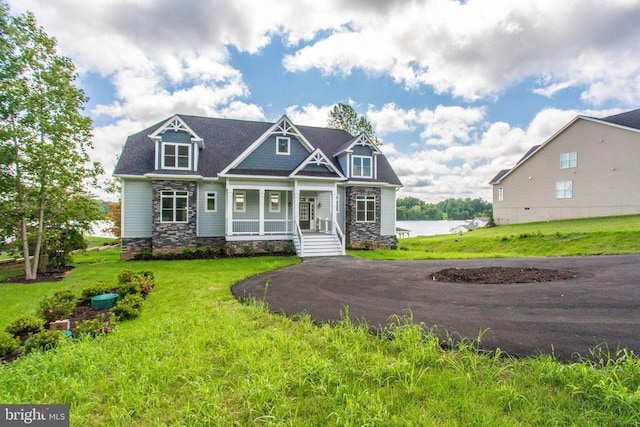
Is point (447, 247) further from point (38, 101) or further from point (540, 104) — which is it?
point (38, 101)

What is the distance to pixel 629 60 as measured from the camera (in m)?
17.2

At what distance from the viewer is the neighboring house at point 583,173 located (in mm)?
20750

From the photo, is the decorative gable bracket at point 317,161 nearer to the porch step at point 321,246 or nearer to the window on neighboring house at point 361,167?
the window on neighboring house at point 361,167

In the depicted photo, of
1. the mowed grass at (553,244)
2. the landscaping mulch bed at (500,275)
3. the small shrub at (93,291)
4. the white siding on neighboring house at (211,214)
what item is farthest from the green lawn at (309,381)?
the white siding on neighboring house at (211,214)

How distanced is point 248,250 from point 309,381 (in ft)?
42.1

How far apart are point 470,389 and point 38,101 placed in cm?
1615

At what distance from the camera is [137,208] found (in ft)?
51.3

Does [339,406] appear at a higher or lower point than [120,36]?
lower

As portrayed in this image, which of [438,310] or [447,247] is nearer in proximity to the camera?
[438,310]

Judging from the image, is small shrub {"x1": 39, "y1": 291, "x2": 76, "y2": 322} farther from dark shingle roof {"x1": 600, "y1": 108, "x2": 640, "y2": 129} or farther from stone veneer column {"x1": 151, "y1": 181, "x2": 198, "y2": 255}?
dark shingle roof {"x1": 600, "y1": 108, "x2": 640, "y2": 129}

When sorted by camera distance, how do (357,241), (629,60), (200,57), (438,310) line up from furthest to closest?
(357,241) → (629,60) → (200,57) → (438,310)

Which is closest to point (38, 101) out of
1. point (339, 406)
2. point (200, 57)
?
point (200, 57)

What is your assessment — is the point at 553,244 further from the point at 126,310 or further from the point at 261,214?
the point at 126,310

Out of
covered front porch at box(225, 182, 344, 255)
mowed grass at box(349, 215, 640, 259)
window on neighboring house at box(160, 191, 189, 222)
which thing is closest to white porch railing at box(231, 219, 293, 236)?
covered front porch at box(225, 182, 344, 255)
